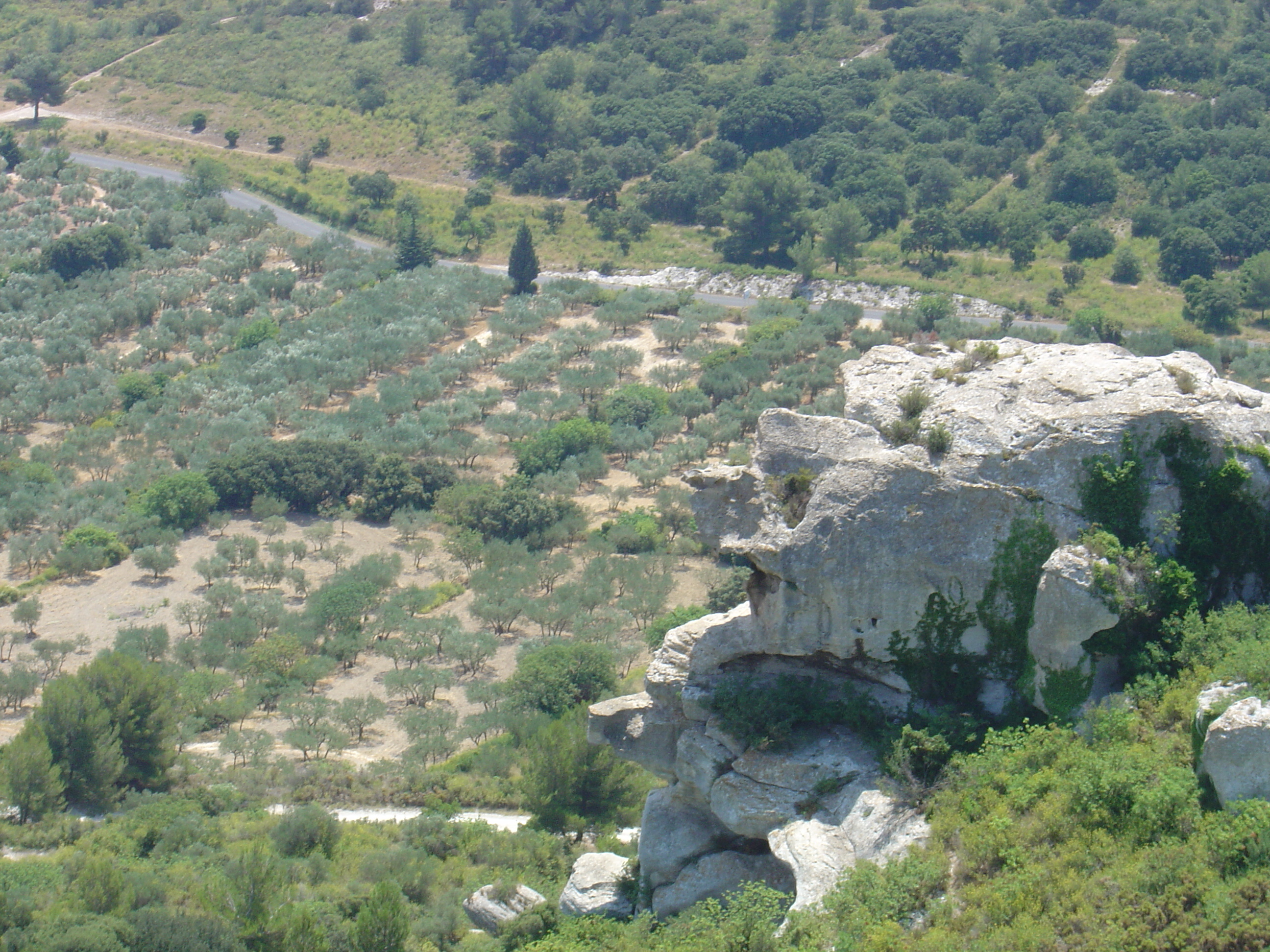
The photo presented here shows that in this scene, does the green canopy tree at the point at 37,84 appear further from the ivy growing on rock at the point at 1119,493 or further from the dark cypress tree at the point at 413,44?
the ivy growing on rock at the point at 1119,493

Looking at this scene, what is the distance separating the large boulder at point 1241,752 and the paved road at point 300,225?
62.4m

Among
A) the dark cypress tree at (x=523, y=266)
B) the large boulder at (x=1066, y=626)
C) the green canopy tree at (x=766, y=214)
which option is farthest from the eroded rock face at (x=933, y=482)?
the green canopy tree at (x=766, y=214)

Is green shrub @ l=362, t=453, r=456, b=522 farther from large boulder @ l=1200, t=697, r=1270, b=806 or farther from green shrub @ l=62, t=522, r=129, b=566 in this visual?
large boulder @ l=1200, t=697, r=1270, b=806

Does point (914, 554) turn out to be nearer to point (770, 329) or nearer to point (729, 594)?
point (729, 594)

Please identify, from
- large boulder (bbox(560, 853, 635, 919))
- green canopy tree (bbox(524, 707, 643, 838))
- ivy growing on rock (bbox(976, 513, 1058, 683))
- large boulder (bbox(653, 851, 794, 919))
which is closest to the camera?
ivy growing on rock (bbox(976, 513, 1058, 683))

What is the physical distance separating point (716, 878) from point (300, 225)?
3333 inches

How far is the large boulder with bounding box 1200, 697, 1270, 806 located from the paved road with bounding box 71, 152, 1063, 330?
6240 cm

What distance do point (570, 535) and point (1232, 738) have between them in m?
42.5

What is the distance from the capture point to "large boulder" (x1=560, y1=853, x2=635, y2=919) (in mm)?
28766

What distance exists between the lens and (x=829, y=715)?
86.3ft

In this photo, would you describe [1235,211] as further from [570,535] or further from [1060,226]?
[570,535]

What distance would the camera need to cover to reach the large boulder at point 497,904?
99.5ft

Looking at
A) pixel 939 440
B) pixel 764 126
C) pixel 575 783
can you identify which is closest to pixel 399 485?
pixel 575 783

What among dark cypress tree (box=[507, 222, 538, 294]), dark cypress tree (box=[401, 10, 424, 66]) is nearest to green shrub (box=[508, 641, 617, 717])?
dark cypress tree (box=[507, 222, 538, 294])
